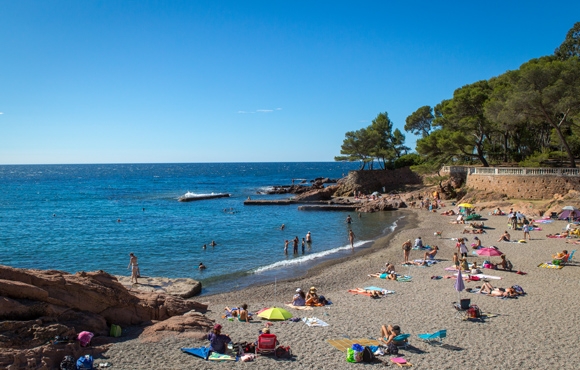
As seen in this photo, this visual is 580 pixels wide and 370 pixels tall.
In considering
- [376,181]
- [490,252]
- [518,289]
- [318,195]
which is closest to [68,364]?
[518,289]

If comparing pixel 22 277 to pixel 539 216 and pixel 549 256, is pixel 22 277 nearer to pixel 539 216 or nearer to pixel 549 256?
pixel 549 256

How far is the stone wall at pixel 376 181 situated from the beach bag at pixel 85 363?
52.6 meters

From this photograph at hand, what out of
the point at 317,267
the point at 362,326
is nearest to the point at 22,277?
the point at 362,326

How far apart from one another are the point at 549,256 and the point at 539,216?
38.9 ft

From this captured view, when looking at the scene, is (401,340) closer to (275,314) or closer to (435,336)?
(435,336)

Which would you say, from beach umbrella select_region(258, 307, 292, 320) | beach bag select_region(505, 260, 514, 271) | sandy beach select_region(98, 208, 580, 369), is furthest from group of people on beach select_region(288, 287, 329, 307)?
beach bag select_region(505, 260, 514, 271)

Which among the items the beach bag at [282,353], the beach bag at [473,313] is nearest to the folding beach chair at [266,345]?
the beach bag at [282,353]

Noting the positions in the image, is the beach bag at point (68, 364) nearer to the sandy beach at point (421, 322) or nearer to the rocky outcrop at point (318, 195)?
the sandy beach at point (421, 322)

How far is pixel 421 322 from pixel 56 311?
1051 centimetres

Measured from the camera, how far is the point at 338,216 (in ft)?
151

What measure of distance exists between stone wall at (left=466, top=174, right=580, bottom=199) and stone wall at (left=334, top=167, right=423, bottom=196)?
20469 millimetres

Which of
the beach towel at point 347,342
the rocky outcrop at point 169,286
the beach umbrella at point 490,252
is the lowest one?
the rocky outcrop at point 169,286

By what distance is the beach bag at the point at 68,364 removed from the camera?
957cm

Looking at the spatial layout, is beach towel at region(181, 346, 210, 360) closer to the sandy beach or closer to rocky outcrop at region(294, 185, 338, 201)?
the sandy beach
